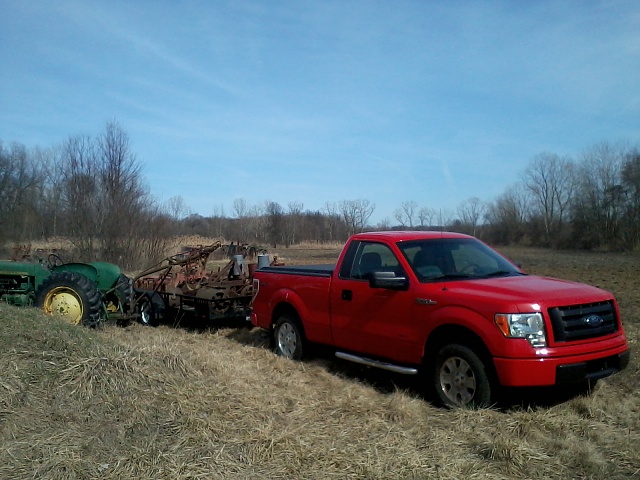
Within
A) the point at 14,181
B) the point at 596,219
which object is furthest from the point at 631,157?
the point at 14,181

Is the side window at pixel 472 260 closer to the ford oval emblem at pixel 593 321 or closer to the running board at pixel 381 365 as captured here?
the running board at pixel 381 365

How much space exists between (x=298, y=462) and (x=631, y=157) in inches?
2407

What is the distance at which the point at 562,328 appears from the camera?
558 cm

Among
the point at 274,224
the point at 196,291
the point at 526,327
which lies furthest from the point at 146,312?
the point at 274,224

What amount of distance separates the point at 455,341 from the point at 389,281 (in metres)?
0.99

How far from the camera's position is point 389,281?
660 centimetres

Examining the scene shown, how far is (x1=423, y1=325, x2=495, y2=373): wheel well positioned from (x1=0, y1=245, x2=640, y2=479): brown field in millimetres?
482

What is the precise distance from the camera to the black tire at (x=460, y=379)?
18.7ft

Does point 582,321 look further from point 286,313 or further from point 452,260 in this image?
point 286,313

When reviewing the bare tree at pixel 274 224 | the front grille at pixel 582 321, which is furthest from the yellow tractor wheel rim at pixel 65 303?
the bare tree at pixel 274 224

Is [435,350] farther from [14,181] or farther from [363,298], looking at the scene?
[14,181]

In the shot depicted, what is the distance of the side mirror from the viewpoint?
6598mm

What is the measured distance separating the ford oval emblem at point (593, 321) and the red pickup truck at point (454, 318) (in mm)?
10

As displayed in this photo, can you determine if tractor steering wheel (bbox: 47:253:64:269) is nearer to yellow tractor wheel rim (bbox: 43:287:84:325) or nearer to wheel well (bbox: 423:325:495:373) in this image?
yellow tractor wheel rim (bbox: 43:287:84:325)
